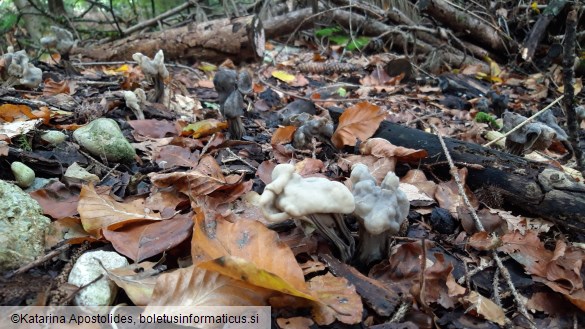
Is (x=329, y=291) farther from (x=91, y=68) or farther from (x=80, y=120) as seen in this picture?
(x=91, y=68)

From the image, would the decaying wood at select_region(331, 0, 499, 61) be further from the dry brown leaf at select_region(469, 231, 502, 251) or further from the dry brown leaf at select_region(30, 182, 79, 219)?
the dry brown leaf at select_region(30, 182, 79, 219)

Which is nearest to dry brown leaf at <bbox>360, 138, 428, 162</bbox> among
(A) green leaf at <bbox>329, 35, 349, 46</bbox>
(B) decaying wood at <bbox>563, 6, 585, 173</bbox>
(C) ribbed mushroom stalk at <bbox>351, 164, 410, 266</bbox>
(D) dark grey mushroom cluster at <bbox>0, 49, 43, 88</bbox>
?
(B) decaying wood at <bbox>563, 6, 585, 173</bbox>

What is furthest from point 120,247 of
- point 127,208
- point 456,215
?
point 456,215

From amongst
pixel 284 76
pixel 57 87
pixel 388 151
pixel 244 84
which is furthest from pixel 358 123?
pixel 284 76

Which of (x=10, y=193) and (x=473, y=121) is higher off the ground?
(x=10, y=193)

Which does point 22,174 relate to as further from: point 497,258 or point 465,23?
point 465,23

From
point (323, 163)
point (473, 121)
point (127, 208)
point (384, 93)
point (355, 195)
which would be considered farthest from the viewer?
point (384, 93)

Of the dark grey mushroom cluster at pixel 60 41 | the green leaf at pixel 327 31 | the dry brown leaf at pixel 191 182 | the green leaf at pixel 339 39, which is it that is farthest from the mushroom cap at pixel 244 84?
the green leaf at pixel 327 31
